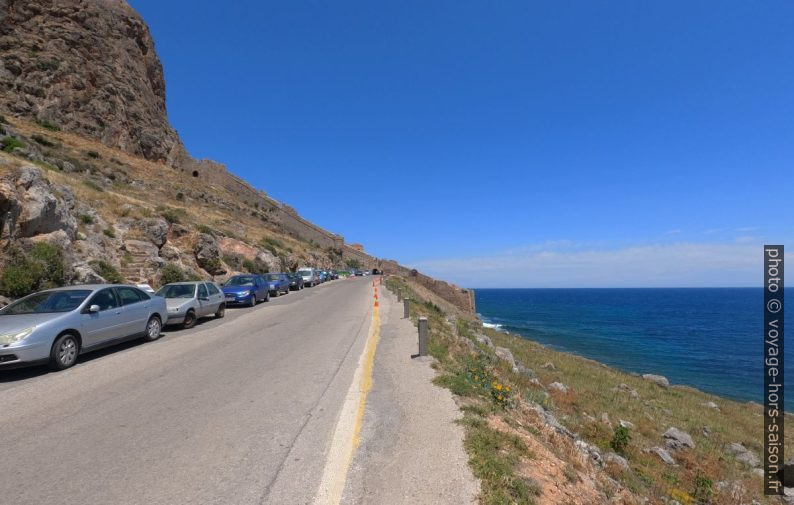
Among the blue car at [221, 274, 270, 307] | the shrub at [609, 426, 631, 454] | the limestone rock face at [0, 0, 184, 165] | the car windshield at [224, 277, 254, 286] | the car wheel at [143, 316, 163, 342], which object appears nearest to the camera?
the shrub at [609, 426, 631, 454]

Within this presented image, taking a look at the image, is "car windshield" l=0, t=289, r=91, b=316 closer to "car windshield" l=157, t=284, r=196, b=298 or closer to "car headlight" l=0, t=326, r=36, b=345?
"car headlight" l=0, t=326, r=36, b=345

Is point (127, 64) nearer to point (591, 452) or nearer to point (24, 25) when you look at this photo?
point (24, 25)

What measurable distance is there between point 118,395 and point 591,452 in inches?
317

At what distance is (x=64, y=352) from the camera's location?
7.82 metres

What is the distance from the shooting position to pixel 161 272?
804 inches

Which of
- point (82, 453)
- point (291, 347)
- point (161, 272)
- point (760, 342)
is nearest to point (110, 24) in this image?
point (161, 272)

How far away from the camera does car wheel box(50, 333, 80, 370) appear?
24.9 ft

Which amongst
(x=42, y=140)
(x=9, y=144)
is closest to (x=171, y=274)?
(x=9, y=144)

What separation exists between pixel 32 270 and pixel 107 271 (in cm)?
417

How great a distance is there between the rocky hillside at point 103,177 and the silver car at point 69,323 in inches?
205

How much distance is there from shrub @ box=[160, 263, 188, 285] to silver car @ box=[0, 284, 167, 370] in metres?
10.6

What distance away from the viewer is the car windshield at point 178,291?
14016 millimetres

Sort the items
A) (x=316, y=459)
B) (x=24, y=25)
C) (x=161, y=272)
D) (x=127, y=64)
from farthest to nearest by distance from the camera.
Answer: (x=127, y=64) < (x=24, y=25) < (x=161, y=272) < (x=316, y=459)

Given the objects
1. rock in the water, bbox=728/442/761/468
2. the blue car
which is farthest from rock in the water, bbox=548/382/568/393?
the blue car
